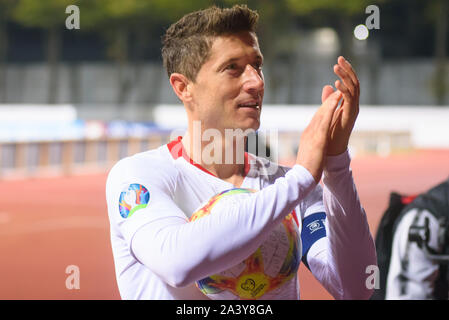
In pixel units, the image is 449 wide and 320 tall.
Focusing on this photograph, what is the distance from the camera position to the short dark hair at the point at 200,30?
212 cm

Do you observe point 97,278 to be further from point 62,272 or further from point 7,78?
point 7,78

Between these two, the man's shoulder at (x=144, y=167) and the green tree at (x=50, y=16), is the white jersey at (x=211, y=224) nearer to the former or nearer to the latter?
the man's shoulder at (x=144, y=167)

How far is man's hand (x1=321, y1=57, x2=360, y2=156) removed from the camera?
1.97 m

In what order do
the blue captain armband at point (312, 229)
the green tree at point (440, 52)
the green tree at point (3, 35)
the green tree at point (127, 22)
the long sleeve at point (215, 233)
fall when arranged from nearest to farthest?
the long sleeve at point (215, 233), the blue captain armband at point (312, 229), the green tree at point (440, 52), the green tree at point (127, 22), the green tree at point (3, 35)

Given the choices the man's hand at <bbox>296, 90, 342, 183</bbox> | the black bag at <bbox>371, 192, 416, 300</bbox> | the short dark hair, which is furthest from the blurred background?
the man's hand at <bbox>296, 90, 342, 183</bbox>

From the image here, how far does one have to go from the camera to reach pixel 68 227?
1249 centimetres

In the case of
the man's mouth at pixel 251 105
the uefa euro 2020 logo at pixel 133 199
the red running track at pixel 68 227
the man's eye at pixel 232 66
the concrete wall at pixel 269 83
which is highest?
the concrete wall at pixel 269 83

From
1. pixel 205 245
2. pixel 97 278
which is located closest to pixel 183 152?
pixel 205 245

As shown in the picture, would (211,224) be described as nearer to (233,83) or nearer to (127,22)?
(233,83)

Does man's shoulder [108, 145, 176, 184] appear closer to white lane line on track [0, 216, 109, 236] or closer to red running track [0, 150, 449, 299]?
red running track [0, 150, 449, 299]

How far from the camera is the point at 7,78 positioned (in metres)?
41.2

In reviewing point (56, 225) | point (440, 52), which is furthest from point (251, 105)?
point (440, 52)

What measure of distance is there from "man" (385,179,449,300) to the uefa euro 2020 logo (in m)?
1.40

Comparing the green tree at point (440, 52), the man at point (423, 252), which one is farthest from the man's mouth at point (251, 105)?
the green tree at point (440, 52)
